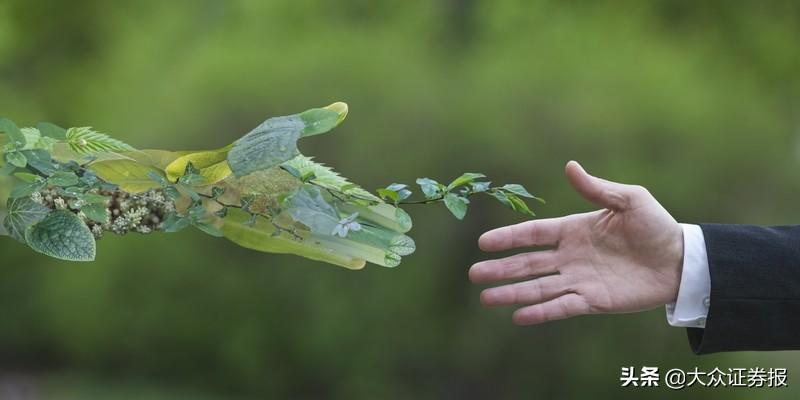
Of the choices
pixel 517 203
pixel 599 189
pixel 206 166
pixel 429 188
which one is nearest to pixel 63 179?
pixel 206 166

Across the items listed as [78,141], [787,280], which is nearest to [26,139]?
[78,141]

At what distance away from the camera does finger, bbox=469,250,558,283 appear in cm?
95

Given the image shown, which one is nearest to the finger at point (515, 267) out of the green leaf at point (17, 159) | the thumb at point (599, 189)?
the thumb at point (599, 189)

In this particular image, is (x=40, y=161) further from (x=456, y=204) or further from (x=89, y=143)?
(x=456, y=204)

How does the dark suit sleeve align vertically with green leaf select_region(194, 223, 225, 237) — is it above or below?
above

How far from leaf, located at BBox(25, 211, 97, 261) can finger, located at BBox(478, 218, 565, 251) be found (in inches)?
18.0

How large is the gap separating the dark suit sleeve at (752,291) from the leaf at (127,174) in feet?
2.20

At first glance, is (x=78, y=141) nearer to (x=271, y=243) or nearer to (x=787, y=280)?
(x=271, y=243)

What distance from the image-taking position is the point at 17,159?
87 centimetres

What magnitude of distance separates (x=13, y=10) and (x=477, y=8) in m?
1.16

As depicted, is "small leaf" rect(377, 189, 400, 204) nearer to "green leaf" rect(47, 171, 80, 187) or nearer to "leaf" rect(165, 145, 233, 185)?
"leaf" rect(165, 145, 233, 185)

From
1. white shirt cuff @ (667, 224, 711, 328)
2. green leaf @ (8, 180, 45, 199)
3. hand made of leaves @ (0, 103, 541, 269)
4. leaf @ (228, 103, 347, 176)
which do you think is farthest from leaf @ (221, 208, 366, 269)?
white shirt cuff @ (667, 224, 711, 328)

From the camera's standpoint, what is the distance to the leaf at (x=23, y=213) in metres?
0.86

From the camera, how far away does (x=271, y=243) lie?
3.01ft
